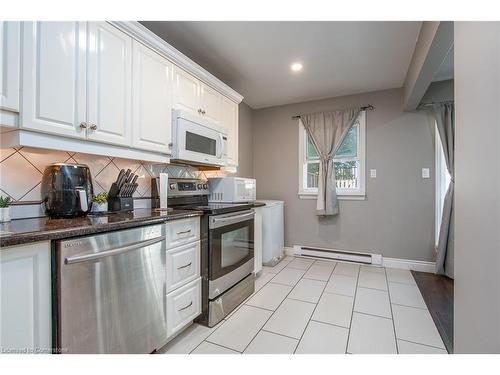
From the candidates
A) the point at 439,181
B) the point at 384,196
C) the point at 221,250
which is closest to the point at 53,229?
the point at 221,250

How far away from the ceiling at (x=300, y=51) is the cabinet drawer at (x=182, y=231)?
160 centimetres

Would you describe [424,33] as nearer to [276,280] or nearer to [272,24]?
[272,24]

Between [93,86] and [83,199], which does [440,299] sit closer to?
[83,199]

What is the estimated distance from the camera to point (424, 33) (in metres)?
1.89

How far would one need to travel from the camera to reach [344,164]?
3.46m

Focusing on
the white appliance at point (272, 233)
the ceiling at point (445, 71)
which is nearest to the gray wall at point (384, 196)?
the white appliance at point (272, 233)

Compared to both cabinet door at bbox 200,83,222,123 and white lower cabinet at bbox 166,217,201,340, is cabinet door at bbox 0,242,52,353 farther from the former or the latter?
cabinet door at bbox 200,83,222,123

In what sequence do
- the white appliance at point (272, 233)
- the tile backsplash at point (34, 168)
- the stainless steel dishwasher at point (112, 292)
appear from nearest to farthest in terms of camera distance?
1. the stainless steel dishwasher at point (112, 292)
2. the tile backsplash at point (34, 168)
3. the white appliance at point (272, 233)

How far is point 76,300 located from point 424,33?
9.57 feet

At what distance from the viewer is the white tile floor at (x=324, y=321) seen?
5.17 ft

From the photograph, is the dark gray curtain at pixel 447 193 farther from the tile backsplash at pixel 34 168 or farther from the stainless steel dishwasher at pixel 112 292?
the tile backsplash at pixel 34 168

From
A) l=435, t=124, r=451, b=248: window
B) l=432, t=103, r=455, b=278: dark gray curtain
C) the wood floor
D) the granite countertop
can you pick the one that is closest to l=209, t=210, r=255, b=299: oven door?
the granite countertop

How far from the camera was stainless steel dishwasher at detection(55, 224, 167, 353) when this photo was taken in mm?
1004

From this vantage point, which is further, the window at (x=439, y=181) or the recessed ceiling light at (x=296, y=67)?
the window at (x=439, y=181)
